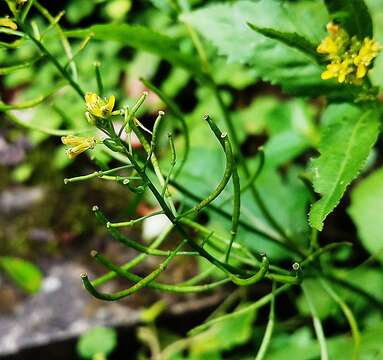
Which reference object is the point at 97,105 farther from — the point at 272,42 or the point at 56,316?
the point at 56,316

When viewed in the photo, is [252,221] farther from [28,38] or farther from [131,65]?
[131,65]

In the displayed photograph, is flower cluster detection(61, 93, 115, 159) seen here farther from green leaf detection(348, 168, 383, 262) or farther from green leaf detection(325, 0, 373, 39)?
green leaf detection(348, 168, 383, 262)

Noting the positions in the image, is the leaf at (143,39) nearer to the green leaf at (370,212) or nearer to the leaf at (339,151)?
the leaf at (339,151)

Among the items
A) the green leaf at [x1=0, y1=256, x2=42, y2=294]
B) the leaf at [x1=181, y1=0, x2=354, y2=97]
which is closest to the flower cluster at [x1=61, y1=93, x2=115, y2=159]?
the leaf at [x1=181, y1=0, x2=354, y2=97]

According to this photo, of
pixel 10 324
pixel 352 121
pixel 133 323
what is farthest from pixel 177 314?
pixel 352 121

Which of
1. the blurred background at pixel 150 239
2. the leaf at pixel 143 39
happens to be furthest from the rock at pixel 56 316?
the leaf at pixel 143 39

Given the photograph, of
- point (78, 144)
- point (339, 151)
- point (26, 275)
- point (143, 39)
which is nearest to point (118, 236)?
point (78, 144)
